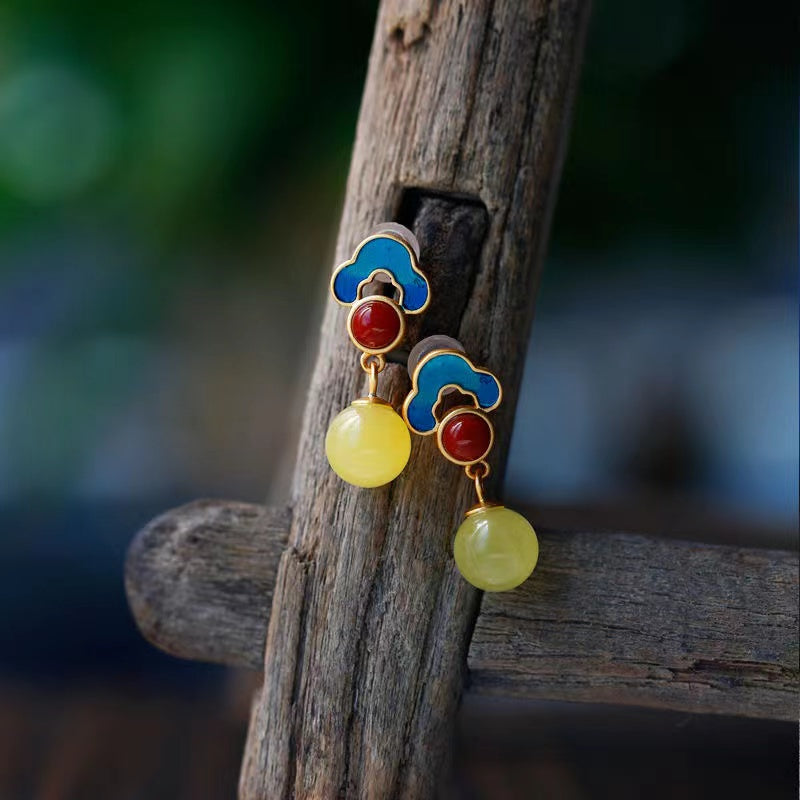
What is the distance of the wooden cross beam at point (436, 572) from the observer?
0.75 m

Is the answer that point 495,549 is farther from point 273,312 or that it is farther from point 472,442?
point 273,312

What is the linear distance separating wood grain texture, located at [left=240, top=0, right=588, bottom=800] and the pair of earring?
0.15 feet

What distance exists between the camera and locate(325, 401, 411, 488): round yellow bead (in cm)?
68

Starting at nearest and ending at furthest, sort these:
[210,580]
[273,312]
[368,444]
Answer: [368,444], [210,580], [273,312]

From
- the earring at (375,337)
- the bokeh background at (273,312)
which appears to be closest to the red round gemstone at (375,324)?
the earring at (375,337)

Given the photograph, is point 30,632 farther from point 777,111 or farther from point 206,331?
point 777,111

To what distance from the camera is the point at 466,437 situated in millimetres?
700

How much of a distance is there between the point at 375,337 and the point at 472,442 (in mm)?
127

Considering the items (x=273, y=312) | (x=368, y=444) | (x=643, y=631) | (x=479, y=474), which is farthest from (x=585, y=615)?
(x=273, y=312)

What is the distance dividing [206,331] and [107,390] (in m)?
0.23

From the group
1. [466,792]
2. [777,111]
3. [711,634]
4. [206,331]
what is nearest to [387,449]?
[711,634]

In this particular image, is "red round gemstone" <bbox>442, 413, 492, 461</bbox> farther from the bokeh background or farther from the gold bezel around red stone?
the bokeh background

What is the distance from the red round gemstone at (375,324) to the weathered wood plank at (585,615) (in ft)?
0.72

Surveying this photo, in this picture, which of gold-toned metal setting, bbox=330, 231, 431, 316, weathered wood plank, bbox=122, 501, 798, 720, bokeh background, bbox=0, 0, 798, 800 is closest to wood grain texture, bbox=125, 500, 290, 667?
weathered wood plank, bbox=122, 501, 798, 720
